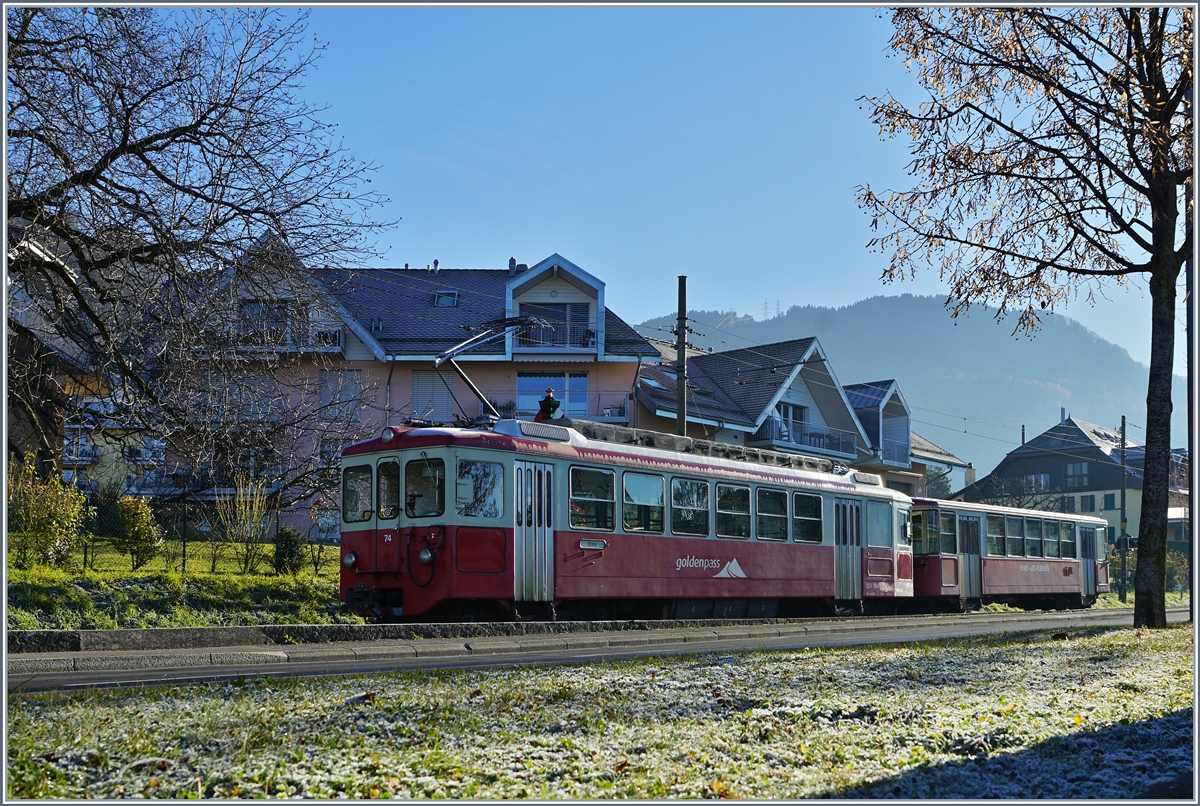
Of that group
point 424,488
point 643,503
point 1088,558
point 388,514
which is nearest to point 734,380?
point 1088,558

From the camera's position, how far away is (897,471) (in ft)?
195

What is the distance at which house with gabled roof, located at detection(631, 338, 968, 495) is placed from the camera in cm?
4672

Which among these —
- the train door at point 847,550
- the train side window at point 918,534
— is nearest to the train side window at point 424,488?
the train door at point 847,550

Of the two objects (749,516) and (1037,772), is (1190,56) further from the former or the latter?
(1037,772)

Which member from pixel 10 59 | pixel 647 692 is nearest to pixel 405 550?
pixel 10 59

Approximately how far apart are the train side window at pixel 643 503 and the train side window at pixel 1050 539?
19.0 metres

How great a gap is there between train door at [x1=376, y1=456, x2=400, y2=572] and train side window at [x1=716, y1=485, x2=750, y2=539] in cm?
605

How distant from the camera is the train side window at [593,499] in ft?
58.0

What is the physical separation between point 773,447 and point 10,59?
3768 centimetres

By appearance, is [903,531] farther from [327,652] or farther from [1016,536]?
[327,652]

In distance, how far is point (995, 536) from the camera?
3133 centimetres

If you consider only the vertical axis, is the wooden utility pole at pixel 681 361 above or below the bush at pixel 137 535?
above

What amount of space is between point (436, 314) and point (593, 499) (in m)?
27.1

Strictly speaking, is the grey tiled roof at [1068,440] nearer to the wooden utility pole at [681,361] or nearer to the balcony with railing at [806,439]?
the balcony with railing at [806,439]
